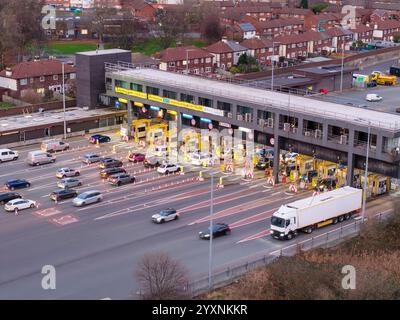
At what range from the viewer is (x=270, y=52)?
80125 millimetres

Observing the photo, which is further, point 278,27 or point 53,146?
point 278,27

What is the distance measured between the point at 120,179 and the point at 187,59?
3412 cm

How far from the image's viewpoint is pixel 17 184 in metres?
36.0

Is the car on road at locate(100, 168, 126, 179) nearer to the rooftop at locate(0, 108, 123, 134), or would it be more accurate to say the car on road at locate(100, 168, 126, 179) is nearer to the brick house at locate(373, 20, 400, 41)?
the rooftop at locate(0, 108, 123, 134)

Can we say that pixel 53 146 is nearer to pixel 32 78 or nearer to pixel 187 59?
pixel 32 78

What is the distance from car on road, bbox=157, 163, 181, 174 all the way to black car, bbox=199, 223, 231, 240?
967 cm

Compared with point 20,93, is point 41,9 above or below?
above

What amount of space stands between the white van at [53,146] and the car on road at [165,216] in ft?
46.9

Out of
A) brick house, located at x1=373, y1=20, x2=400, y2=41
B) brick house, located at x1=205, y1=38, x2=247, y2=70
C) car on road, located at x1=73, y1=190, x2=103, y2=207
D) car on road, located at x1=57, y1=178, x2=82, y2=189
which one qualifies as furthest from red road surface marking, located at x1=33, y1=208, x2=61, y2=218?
brick house, located at x1=373, y1=20, x2=400, y2=41

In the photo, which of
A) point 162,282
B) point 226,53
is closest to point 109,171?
point 162,282

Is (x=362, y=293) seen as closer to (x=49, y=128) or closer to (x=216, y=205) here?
(x=216, y=205)

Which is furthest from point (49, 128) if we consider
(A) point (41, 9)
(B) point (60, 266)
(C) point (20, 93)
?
(A) point (41, 9)

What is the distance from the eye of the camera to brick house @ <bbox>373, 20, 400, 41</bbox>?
329 feet

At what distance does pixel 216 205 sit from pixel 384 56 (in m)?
60.8
